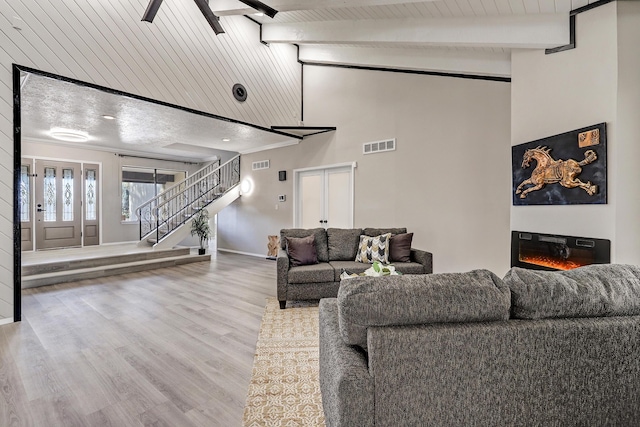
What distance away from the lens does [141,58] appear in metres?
4.36

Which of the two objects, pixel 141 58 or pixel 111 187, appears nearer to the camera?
pixel 141 58

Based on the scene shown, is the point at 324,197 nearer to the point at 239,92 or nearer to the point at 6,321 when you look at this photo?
the point at 239,92

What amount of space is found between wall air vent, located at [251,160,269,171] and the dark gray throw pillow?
Result: 4.17 metres

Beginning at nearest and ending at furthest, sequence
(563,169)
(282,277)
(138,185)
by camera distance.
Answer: (563,169) → (282,277) → (138,185)

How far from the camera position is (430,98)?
5145 mm

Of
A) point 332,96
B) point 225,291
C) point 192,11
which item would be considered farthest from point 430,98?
point 225,291

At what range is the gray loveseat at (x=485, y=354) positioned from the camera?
1.15 meters

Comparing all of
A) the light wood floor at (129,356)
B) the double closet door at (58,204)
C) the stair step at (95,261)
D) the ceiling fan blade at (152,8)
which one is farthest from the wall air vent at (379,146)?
the double closet door at (58,204)

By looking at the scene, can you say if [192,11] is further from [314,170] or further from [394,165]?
[394,165]

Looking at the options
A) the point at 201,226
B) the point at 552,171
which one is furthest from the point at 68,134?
the point at 552,171

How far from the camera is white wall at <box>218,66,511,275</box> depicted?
4.54 m

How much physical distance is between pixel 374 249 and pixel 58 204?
7.77m

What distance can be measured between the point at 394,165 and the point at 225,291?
11.9ft

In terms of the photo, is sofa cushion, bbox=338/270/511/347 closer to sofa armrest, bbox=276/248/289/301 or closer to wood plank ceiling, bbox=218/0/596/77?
sofa armrest, bbox=276/248/289/301
